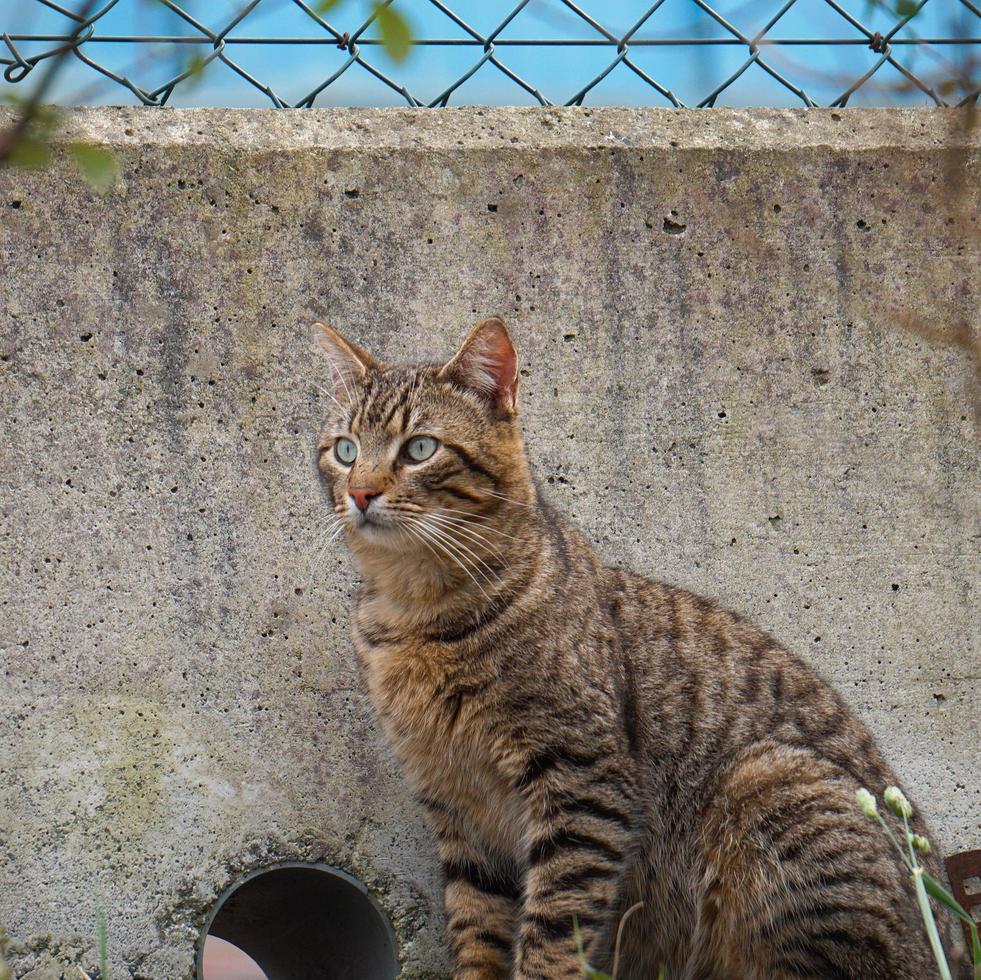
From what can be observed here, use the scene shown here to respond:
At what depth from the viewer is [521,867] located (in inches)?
133

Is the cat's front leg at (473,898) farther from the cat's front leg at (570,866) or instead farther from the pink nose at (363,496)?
the pink nose at (363,496)

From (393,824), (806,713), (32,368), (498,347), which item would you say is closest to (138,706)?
Result: (393,824)

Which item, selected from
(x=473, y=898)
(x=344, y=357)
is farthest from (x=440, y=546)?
(x=473, y=898)

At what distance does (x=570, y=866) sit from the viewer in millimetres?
3102

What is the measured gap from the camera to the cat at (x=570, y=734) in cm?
307

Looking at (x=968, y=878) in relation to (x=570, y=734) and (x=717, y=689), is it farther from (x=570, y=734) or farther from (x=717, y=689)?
(x=570, y=734)

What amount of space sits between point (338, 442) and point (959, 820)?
7.45 feet

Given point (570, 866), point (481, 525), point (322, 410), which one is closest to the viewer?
point (570, 866)

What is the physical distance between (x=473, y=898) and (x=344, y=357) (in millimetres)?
1619

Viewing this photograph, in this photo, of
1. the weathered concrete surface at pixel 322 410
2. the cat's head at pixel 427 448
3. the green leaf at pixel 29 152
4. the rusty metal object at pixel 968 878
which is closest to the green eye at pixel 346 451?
the cat's head at pixel 427 448

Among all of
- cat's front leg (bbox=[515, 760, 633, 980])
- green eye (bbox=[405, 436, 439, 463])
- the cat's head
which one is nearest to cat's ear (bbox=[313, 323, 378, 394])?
the cat's head

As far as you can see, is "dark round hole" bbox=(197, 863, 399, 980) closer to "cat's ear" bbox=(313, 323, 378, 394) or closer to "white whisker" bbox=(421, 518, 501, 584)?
"white whisker" bbox=(421, 518, 501, 584)

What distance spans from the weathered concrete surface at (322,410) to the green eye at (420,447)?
48 cm

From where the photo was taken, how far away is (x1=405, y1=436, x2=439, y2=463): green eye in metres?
3.42
